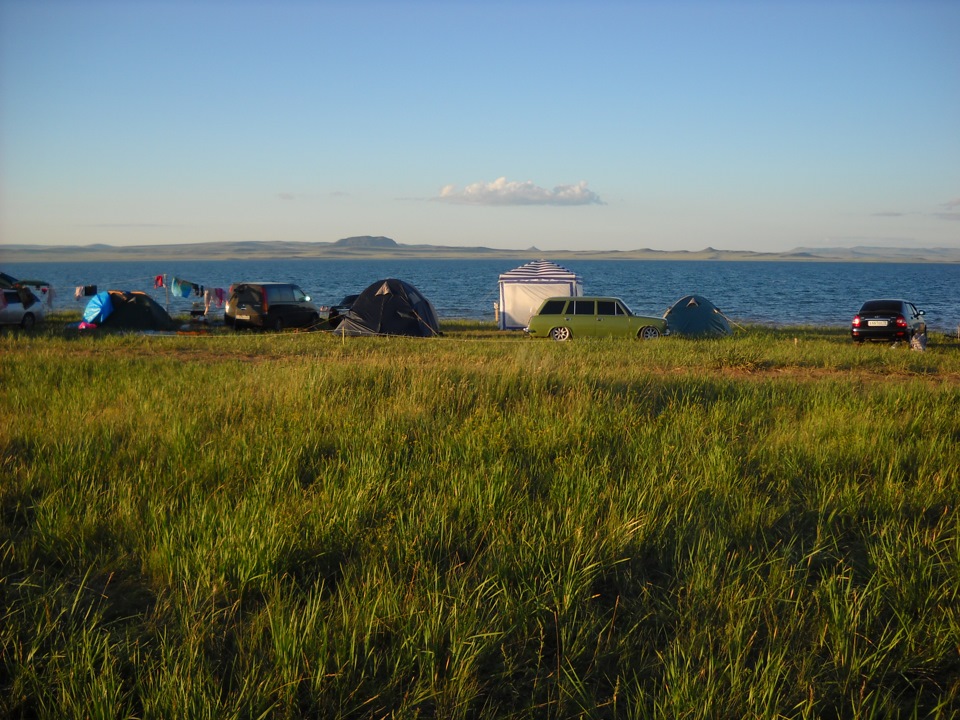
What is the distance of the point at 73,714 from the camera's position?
312 cm

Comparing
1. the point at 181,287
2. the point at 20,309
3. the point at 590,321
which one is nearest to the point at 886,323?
the point at 590,321

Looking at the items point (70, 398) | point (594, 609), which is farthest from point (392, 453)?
point (70, 398)

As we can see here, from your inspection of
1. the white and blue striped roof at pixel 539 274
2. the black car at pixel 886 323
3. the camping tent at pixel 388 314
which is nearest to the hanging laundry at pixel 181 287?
the camping tent at pixel 388 314

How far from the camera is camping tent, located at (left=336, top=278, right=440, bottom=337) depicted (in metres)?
22.4

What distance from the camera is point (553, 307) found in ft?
75.9

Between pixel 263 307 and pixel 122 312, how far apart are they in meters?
4.18

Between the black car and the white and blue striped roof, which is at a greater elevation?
the white and blue striped roof

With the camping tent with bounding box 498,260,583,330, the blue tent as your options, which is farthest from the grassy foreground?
the camping tent with bounding box 498,260,583,330

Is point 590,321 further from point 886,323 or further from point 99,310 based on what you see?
point 99,310

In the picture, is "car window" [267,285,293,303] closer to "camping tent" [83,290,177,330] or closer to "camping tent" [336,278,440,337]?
"camping tent" [336,278,440,337]

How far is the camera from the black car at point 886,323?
22.3 metres

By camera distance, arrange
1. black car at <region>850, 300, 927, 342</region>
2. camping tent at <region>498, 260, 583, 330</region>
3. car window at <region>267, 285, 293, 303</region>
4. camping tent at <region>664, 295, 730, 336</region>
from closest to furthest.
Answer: black car at <region>850, 300, 927, 342</region> < camping tent at <region>664, 295, 730, 336</region> < car window at <region>267, 285, 293, 303</region> < camping tent at <region>498, 260, 583, 330</region>

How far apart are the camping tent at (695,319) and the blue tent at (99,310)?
57.0ft

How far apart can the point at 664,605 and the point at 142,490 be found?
3.77 metres
